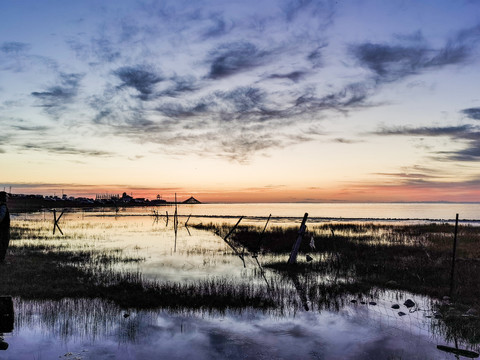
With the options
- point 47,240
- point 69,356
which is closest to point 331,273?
point 69,356

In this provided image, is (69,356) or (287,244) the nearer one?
(69,356)

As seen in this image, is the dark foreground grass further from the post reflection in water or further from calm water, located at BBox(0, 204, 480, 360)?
the post reflection in water

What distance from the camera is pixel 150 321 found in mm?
10883

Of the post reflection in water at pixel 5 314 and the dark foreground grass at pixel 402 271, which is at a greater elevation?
the post reflection in water at pixel 5 314

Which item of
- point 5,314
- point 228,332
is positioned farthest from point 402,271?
point 5,314

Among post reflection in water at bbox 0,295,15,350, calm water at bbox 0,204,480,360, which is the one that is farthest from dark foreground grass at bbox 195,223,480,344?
post reflection in water at bbox 0,295,15,350

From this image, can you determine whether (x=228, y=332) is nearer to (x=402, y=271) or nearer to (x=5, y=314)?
(x=5, y=314)

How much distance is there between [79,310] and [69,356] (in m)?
3.65

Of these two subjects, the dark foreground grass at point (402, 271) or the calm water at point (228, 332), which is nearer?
the calm water at point (228, 332)

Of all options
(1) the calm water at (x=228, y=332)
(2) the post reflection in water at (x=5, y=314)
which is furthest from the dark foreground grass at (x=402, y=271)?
(2) the post reflection in water at (x=5, y=314)

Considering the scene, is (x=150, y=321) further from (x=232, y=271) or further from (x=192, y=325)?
(x=232, y=271)

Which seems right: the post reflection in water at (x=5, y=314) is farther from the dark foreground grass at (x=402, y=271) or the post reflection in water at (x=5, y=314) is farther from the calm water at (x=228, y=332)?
the dark foreground grass at (x=402, y=271)

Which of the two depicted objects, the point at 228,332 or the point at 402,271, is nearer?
the point at 228,332

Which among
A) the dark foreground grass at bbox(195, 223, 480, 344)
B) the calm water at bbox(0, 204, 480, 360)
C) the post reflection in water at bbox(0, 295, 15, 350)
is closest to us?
the post reflection in water at bbox(0, 295, 15, 350)
